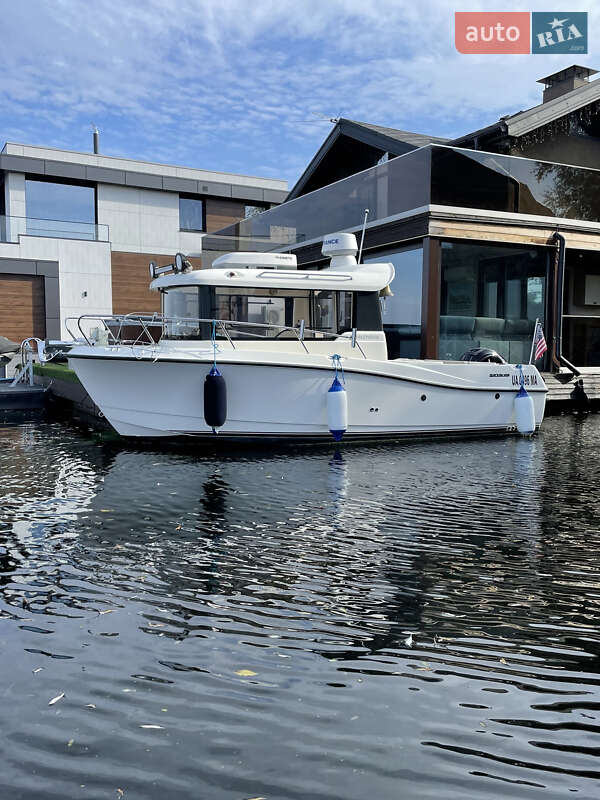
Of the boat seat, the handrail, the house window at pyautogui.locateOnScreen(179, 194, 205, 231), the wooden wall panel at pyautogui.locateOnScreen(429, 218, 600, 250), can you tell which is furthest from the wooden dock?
the house window at pyautogui.locateOnScreen(179, 194, 205, 231)

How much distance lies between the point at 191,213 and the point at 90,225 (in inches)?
171

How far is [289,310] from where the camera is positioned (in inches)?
404

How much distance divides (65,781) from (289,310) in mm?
8295

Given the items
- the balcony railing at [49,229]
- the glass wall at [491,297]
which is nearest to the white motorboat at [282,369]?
the glass wall at [491,297]

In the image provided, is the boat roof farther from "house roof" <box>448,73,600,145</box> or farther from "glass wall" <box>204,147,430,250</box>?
"house roof" <box>448,73,600,145</box>

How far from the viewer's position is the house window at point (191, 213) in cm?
2736

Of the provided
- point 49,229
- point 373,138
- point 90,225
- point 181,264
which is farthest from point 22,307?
point 181,264

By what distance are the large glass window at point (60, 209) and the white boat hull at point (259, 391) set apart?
1629 centimetres

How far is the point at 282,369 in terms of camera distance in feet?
30.9

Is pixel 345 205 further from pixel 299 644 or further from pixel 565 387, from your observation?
pixel 299 644

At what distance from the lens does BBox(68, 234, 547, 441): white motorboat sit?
30.5 feet

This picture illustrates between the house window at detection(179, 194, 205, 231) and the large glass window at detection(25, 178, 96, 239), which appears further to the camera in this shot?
the house window at detection(179, 194, 205, 231)

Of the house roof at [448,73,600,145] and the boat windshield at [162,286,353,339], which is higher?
the house roof at [448,73,600,145]

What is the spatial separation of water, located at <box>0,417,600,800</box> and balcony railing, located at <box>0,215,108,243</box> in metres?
18.9
